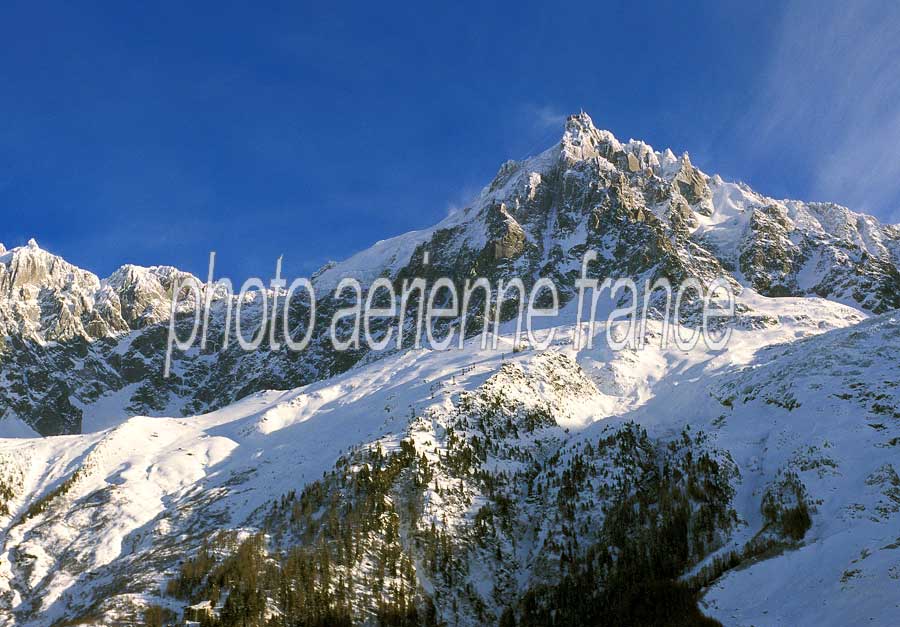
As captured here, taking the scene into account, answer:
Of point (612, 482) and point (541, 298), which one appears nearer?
point (612, 482)

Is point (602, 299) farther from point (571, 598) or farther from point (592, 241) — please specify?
point (571, 598)

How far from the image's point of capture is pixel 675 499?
74.8m

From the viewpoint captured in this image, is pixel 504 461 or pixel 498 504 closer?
pixel 498 504

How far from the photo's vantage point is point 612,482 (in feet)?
262

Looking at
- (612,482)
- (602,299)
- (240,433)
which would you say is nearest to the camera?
(612,482)

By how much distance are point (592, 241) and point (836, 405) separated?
4799 inches

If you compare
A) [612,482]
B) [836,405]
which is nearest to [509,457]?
[612,482]

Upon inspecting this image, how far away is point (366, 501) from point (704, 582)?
33.7 meters

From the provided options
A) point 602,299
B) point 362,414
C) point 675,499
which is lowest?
point 675,499

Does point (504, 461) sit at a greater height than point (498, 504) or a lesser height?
greater

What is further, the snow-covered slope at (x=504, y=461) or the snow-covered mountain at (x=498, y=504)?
the snow-covered mountain at (x=498, y=504)

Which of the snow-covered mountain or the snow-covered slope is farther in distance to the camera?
the snow-covered mountain

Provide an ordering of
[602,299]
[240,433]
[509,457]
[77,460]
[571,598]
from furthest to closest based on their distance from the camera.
A: 1. [602,299]
2. [240,433]
3. [77,460]
4. [509,457]
5. [571,598]

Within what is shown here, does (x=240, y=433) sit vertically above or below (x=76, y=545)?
above
